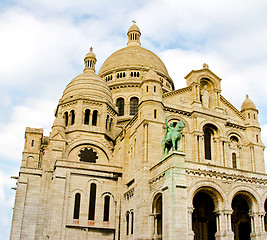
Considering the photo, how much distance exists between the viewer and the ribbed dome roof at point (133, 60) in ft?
199

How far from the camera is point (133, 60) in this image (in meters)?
61.2

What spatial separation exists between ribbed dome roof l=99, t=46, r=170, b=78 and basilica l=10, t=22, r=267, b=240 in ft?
39.8

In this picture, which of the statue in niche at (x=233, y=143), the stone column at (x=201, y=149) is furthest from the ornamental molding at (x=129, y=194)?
the statue in niche at (x=233, y=143)

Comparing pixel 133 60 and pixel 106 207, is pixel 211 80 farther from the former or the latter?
pixel 133 60

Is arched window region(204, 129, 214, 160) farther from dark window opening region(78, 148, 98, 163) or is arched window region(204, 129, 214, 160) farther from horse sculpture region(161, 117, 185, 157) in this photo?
dark window opening region(78, 148, 98, 163)

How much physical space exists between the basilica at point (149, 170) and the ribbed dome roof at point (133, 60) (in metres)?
12.1

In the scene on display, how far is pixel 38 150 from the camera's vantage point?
48.3 meters

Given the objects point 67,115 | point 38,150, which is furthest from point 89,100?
point 38,150

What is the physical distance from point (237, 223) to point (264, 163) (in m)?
9.34

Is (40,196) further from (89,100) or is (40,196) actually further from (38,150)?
(89,100)

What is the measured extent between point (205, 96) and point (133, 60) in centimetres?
2392

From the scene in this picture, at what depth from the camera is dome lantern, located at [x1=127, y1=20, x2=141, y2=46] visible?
69.1 m

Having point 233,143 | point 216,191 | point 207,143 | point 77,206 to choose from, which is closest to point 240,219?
point 216,191

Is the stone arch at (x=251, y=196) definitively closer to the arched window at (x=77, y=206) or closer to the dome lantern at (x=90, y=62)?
the arched window at (x=77, y=206)
